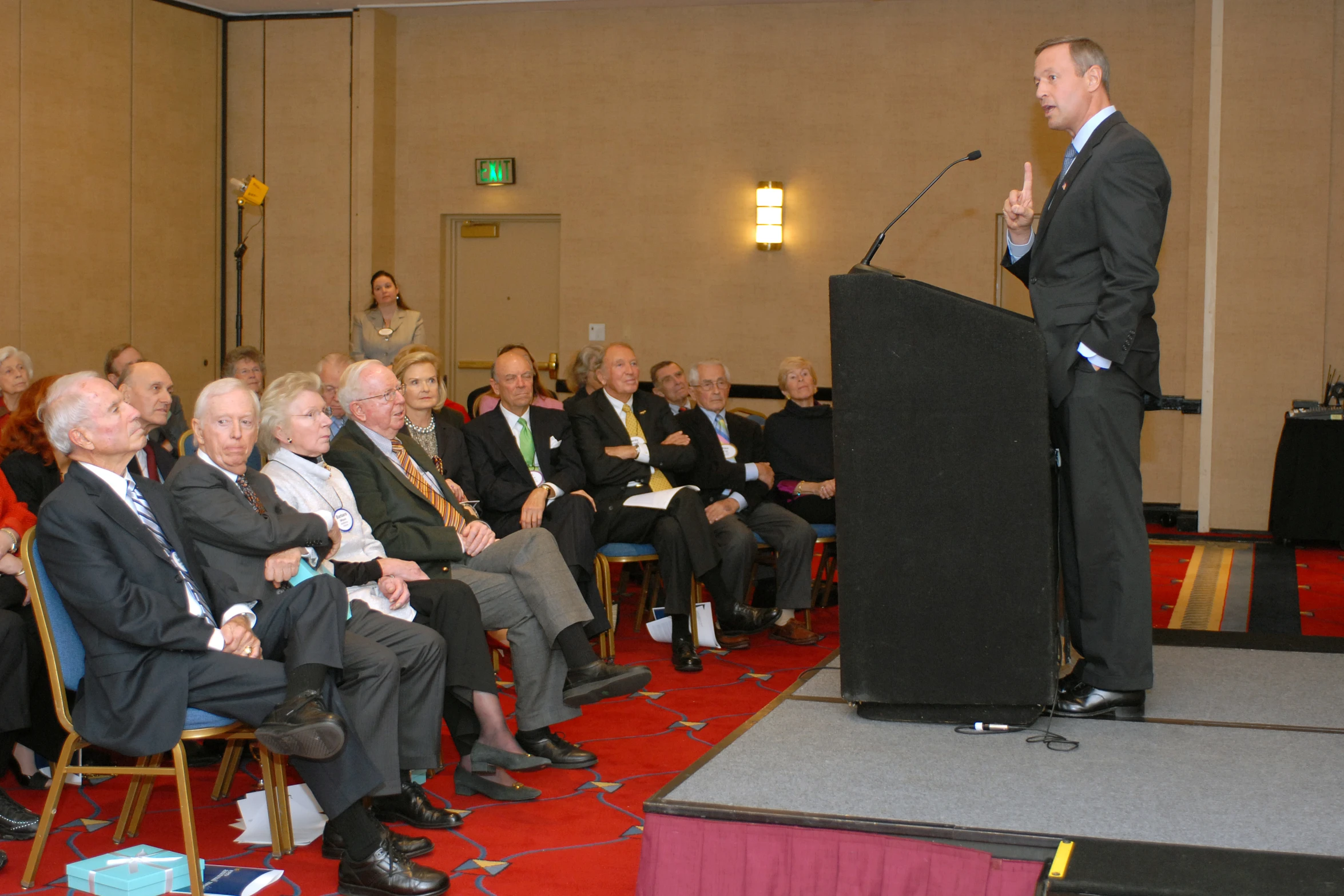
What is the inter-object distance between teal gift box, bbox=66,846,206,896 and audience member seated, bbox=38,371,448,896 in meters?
0.24

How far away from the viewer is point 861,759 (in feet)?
7.95


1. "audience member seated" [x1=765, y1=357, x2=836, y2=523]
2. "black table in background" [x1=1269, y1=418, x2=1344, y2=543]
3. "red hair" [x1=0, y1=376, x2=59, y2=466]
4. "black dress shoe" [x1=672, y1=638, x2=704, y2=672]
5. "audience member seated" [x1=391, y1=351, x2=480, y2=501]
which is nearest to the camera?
"red hair" [x1=0, y1=376, x2=59, y2=466]

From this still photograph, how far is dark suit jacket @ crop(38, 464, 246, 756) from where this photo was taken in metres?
2.65

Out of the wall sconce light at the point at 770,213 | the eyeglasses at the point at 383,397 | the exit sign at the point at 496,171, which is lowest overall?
the eyeglasses at the point at 383,397

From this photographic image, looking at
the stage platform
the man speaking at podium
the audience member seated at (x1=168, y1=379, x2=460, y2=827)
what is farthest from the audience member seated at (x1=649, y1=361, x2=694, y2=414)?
the man speaking at podium

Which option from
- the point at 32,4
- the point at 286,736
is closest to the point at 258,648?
the point at 286,736

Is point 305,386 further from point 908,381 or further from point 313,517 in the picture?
point 908,381

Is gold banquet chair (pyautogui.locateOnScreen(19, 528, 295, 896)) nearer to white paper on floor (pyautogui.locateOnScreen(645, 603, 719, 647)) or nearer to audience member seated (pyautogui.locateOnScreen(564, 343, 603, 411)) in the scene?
white paper on floor (pyautogui.locateOnScreen(645, 603, 719, 647))

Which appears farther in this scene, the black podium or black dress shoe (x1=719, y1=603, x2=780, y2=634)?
black dress shoe (x1=719, y1=603, x2=780, y2=634)

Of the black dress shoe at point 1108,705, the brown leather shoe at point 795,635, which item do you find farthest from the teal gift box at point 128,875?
the brown leather shoe at point 795,635

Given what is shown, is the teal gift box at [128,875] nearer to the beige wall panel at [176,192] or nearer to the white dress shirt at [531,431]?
the white dress shirt at [531,431]

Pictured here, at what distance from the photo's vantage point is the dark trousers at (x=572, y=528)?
4723mm

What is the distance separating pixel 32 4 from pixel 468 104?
2.97 m

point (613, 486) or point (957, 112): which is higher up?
point (957, 112)
